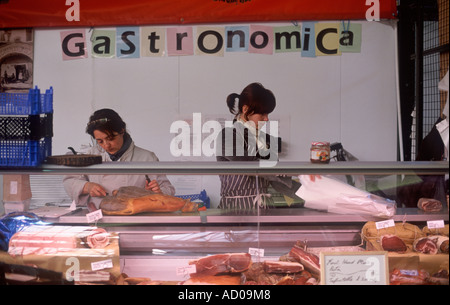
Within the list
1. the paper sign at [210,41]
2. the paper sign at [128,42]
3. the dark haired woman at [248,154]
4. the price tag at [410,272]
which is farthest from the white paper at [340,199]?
the paper sign at [128,42]

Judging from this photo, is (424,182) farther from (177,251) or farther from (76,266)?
(76,266)

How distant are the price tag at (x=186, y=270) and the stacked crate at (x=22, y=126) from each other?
1099 mm

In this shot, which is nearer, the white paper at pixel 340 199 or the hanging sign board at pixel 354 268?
the hanging sign board at pixel 354 268

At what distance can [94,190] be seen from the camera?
325cm

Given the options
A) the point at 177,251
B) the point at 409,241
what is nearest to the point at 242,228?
the point at 177,251

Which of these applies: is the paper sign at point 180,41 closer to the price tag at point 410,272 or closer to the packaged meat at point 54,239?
→ the packaged meat at point 54,239

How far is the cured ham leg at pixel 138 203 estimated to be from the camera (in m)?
2.93

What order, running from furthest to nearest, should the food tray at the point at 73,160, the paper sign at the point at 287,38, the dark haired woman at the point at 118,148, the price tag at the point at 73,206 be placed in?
1. the paper sign at the point at 287,38
2. the dark haired woman at the point at 118,148
3. the price tag at the point at 73,206
4. the food tray at the point at 73,160

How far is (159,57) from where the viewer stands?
5.31m

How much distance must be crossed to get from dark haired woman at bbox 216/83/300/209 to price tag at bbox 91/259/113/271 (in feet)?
2.92

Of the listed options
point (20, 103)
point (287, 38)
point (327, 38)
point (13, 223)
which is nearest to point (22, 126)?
point (20, 103)

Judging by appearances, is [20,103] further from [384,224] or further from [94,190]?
[384,224]
